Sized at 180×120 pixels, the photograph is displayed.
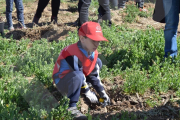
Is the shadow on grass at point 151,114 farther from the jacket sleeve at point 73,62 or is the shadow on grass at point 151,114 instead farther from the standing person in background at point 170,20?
the standing person in background at point 170,20

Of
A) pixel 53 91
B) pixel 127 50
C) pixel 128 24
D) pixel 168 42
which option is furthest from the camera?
pixel 128 24

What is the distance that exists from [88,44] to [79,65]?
261 mm

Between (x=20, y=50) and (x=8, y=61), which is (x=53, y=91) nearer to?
(x=8, y=61)

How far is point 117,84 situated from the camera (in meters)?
3.78

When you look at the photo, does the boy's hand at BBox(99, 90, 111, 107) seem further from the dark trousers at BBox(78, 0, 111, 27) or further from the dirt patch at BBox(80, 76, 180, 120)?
the dark trousers at BBox(78, 0, 111, 27)

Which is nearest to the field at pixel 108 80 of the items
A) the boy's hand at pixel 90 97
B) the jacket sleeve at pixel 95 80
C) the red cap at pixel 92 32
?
the boy's hand at pixel 90 97

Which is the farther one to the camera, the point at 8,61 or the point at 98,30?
the point at 8,61

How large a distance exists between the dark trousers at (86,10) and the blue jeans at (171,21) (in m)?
1.80

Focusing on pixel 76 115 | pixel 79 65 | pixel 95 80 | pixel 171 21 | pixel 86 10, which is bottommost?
pixel 76 115

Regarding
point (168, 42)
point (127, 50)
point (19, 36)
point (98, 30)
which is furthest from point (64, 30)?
point (98, 30)

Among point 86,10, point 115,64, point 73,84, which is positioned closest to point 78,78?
point 73,84

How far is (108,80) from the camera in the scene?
3861 mm

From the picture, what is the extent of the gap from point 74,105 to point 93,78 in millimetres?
496

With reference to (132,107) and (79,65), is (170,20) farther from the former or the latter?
(79,65)
